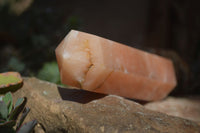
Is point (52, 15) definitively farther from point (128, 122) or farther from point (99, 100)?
point (128, 122)

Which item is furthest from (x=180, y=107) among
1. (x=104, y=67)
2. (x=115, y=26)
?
(x=115, y=26)

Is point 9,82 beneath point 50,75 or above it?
above

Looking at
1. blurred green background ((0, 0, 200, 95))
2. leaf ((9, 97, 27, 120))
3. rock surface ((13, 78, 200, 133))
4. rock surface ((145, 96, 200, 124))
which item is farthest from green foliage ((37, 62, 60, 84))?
rock surface ((145, 96, 200, 124))

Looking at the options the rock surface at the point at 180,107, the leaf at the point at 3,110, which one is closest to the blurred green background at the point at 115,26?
the rock surface at the point at 180,107

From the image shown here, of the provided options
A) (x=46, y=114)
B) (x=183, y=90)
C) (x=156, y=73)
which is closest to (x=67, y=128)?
(x=46, y=114)

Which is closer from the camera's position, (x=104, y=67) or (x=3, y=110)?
(x=3, y=110)

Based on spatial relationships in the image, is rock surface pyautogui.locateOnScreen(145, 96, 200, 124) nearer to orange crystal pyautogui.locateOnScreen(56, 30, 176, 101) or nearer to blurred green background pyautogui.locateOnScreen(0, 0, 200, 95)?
orange crystal pyautogui.locateOnScreen(56, 30, 176, 101)

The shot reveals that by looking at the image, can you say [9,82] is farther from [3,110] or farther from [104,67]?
[104,67]

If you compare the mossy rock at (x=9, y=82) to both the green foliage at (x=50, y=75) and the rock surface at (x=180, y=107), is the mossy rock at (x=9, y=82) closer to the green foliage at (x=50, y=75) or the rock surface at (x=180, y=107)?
the green foliage at (x=50, y=75)
